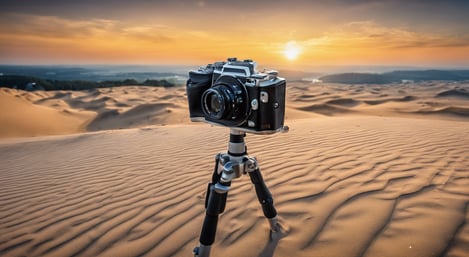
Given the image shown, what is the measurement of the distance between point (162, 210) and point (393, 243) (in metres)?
2.06

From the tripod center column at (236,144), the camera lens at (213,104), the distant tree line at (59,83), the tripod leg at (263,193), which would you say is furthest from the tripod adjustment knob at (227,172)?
the distant tree line at (59,83)

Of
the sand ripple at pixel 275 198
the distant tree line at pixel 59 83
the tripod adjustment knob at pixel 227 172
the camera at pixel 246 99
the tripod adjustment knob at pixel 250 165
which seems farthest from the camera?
the distant tree line at pixel 59 83

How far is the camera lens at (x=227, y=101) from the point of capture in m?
1.81

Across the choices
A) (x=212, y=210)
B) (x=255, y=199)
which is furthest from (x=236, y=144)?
(x=255, y=199)

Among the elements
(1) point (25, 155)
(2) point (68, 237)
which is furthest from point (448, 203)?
(1) point (25, 155)

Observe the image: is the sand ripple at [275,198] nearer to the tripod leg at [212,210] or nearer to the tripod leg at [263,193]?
the tripod leg at [263,193]

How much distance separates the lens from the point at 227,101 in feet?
5.90

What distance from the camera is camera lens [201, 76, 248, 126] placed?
1808mm

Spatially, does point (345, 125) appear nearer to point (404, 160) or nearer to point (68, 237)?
point (404, 160)

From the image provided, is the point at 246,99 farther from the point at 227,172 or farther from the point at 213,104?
the point at 227,172

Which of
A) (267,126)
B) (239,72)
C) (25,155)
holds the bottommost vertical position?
(25,155)

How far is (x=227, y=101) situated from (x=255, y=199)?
1.62m

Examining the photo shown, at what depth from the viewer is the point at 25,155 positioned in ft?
21.6

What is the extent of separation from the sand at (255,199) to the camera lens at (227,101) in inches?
43.6
